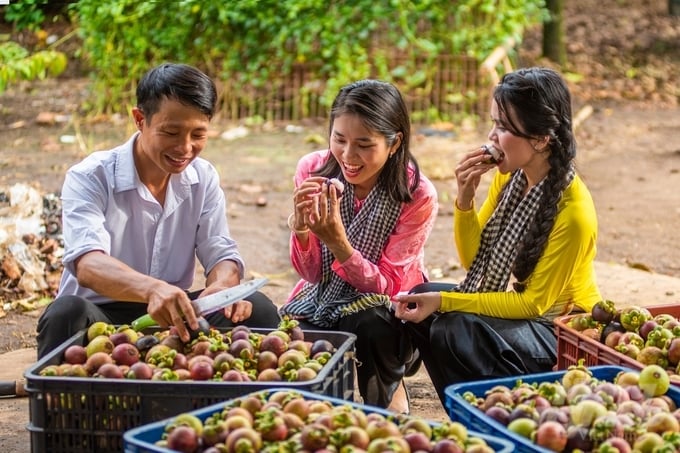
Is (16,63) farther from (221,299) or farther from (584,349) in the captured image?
(584,349)

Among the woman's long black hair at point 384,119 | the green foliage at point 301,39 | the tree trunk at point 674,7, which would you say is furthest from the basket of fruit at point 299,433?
the tree trunk at point 674,7

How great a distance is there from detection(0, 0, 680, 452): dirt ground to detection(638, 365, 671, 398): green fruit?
1309 mm

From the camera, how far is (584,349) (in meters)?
3.54

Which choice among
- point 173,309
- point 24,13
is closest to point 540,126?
point 173,309

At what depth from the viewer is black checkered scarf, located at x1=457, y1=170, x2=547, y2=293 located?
12.7 feet

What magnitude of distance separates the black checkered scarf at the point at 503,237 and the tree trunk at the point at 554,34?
9586 millimetres

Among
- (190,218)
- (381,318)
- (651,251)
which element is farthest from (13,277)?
(651,251)

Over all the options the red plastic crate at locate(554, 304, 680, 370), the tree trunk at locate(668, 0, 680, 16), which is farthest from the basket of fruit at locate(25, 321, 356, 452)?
the tree trunk at locate(668, 0, 680, 16)

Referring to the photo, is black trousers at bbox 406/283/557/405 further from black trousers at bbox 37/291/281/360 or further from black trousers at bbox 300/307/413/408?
black trousers at bbox 37/291/281/360

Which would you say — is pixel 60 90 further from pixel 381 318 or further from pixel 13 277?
pixel 381 318

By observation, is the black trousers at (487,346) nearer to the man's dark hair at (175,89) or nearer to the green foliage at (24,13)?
the man's dark hair at (175,89)

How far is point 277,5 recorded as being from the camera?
389 inches

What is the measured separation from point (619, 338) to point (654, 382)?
489 millimetres

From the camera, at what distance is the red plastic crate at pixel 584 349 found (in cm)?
338
